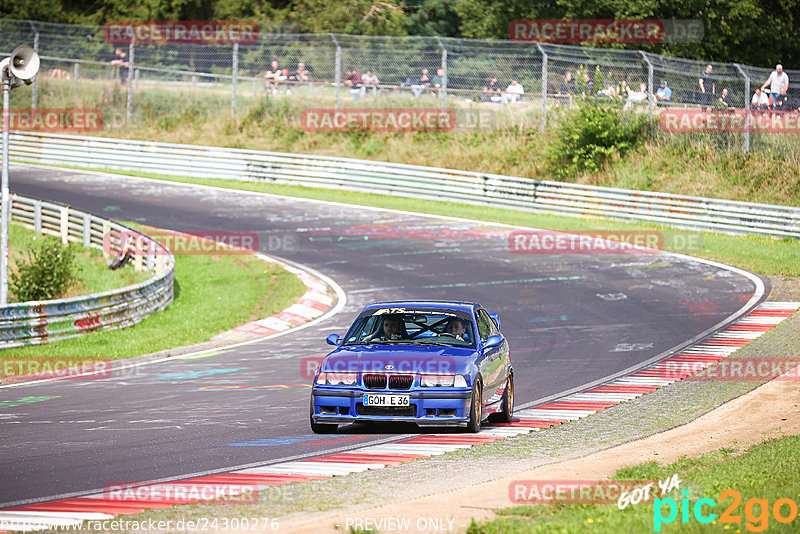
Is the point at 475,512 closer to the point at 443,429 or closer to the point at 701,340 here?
the point at 443,429

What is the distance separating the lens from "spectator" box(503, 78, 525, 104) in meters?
36.2

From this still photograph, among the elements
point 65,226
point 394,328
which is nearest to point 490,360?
point 394,328

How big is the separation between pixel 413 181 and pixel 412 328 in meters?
23.9

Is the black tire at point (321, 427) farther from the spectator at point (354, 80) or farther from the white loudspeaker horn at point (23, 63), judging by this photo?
the spectator at point (354, 80)

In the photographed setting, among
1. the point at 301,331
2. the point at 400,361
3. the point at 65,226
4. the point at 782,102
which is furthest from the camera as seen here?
the point at 782,102

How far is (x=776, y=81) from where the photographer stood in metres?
30.3

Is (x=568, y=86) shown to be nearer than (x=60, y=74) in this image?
Yes

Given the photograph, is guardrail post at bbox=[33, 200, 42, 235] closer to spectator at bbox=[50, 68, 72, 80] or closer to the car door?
spectator at bbox=[50, 68, 72, 80]

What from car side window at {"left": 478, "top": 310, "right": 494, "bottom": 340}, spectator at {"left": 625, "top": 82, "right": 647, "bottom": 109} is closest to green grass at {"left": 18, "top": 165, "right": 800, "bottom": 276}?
spectator at {"left": 625, "top": 82, "right": 647, "bottom": 109}

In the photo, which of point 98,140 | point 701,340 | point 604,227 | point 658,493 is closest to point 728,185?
point 604,227

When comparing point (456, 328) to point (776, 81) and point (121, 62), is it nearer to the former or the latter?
point (776, 81)

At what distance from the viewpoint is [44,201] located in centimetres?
2989

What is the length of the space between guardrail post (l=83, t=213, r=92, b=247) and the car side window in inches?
695

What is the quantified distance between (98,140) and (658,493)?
120 ft
